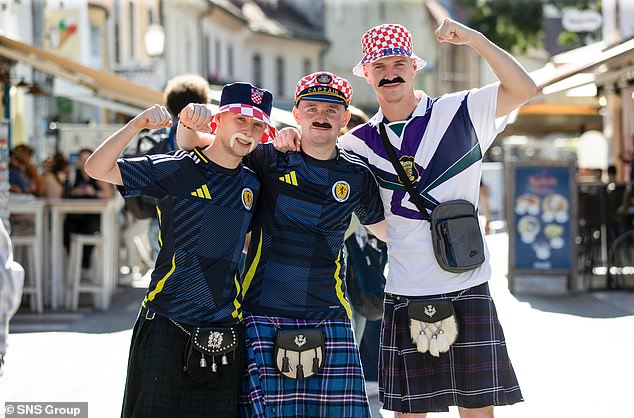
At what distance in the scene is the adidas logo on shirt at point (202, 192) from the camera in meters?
4.24

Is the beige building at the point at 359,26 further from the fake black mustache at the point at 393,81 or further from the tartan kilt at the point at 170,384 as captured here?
the tartan kilt at the point at 170,384

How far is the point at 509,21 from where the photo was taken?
36812 mm

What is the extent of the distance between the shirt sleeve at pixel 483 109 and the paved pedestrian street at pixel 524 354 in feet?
7.92

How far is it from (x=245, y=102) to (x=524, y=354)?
490 cm

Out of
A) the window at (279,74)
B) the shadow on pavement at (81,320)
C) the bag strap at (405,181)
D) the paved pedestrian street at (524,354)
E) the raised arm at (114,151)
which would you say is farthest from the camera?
the window at (279,74)

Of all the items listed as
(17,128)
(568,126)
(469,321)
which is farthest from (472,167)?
(568,126)

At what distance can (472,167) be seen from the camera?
15.6ft

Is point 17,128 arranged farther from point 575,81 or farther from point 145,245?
point 575,81

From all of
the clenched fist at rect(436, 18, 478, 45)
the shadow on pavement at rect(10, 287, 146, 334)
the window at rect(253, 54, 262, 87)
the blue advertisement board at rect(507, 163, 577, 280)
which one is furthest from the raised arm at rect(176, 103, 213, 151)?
the window at rect(253, 54, 262, 87)

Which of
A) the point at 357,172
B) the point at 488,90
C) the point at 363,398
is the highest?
the point at 488,90

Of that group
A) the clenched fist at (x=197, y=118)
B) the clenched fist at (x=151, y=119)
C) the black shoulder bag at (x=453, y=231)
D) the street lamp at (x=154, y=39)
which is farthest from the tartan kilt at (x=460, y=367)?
the street lamp at (x=154, y=39)

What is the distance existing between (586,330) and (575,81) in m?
5.30

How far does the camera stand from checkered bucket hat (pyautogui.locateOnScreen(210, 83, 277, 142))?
14.2 feet

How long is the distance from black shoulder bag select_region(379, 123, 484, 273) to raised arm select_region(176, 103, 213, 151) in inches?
31.9
